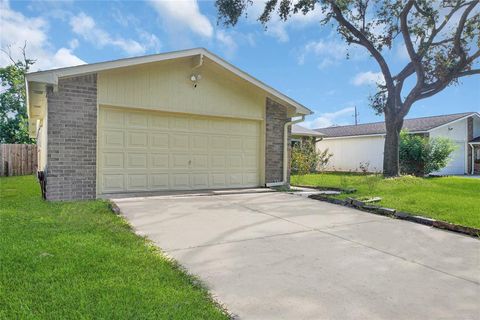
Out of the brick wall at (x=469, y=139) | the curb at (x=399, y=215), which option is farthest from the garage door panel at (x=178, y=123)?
the brick wall at (x=469, y=139)

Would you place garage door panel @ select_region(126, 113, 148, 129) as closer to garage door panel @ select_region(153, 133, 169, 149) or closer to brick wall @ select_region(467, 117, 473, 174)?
garage door panel @ select_region(153, 133, 169, 149)

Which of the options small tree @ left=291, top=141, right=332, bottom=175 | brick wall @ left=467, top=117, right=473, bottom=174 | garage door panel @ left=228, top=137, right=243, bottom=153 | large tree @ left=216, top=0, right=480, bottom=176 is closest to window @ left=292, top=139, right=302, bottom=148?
small tree @ left=291, top=141, right=332, bottom=175

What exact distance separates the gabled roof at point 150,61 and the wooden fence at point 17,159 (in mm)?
13102

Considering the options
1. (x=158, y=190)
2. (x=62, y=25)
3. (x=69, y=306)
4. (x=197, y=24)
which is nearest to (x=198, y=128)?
(x=158, y=190)

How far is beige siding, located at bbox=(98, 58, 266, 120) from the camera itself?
27.0 feet

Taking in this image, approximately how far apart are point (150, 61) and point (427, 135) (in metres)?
19.4

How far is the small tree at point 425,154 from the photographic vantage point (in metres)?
16.7

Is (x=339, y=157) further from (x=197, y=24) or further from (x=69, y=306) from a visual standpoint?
(x=69, y=306)

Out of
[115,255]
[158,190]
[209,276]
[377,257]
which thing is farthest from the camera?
[158,190]

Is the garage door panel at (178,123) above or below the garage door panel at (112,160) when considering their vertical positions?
above

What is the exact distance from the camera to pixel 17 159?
17.6m

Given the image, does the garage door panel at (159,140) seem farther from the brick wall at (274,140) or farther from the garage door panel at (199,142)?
the brick wall at (274,140)

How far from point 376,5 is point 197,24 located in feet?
30.6

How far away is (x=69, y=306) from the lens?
247 centimetres
